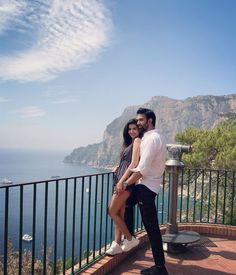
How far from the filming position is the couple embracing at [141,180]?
308cm

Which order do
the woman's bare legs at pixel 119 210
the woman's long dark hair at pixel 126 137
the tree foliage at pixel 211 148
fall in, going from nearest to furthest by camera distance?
the woman's bare legs at pixel 119 210 → the woman's long dark hair at pixel 126 137 → the tree foliage at pixel 211 148

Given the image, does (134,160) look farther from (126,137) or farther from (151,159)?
(126,137)

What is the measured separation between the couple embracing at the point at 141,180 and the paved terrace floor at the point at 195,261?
0.87ft

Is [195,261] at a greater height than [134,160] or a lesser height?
lesser

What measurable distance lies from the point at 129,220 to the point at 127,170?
2.69 feet

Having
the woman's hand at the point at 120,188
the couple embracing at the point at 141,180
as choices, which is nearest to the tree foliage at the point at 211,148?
the couple embracing at the point at 141,180

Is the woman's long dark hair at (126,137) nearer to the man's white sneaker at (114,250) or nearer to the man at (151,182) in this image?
the man at (151,182)

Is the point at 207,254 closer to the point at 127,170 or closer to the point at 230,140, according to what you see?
the point at 127,170

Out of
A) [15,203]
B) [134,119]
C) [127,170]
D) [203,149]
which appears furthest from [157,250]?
[15,203]

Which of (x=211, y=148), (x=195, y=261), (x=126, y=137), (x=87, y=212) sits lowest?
(x=87, y=212)

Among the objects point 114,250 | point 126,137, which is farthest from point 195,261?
point 126,137

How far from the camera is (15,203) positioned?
62656 mm

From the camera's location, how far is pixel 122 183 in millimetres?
3301

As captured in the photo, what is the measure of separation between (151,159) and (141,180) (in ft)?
0.97
